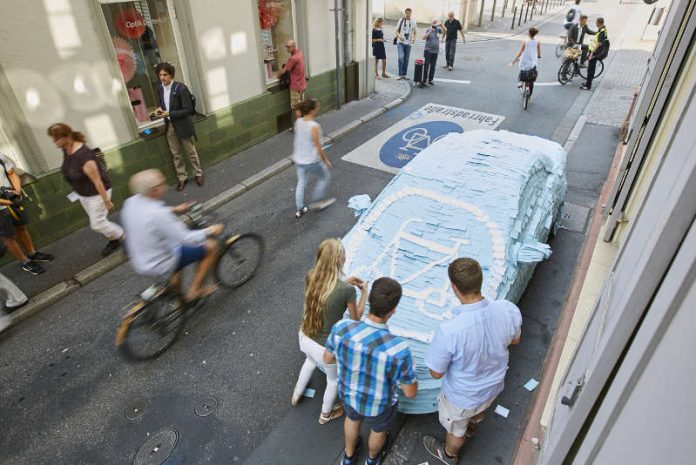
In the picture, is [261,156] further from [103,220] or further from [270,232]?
[103,220]

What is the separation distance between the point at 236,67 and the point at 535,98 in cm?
842

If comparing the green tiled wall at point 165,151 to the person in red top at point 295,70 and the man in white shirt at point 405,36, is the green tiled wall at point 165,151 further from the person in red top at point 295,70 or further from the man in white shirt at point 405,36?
the man in white shirt at point 405,36

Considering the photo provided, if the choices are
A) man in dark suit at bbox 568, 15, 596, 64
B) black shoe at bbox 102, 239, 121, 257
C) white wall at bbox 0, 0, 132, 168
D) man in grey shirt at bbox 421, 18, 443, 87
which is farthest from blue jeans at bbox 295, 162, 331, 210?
man in dark suit at bbox 568, 15, 596, 64

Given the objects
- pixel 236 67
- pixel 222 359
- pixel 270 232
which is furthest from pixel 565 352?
pixel 236 67

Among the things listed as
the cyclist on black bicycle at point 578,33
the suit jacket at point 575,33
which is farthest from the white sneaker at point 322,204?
the suit jacket at point 575,33

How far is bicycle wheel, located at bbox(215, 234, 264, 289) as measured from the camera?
224 inches

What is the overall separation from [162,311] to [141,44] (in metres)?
5.27

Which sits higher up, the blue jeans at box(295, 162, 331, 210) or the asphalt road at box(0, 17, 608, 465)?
the blue jeans at box(295, 162, 331, 210)

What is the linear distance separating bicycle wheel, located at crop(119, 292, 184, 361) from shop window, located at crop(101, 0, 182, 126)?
14.6ft

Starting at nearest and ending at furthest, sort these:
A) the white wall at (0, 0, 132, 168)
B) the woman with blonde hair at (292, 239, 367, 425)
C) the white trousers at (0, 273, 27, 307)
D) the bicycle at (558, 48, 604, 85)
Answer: the woman with blonde hair at (292, 239, 367, 425), the white trousers at (0, 273, 27, 307), the white wall at (0, 0, 132, 168), the bicycle at (558, 48, 604, 85)

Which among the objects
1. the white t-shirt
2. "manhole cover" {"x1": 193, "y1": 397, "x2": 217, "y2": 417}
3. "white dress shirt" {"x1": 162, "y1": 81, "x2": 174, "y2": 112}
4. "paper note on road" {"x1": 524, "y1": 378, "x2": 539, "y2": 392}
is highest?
"white dress shirt" {"x1": 162, "y1": 81, "x2": 174, "y2": 112}

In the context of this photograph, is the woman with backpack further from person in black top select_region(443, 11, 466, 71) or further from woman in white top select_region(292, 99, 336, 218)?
person in black top select_region(443, 11, 466, 71)

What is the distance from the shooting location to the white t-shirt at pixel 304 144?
6656 mm

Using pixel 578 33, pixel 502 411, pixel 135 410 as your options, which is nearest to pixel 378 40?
pixel 578 33
